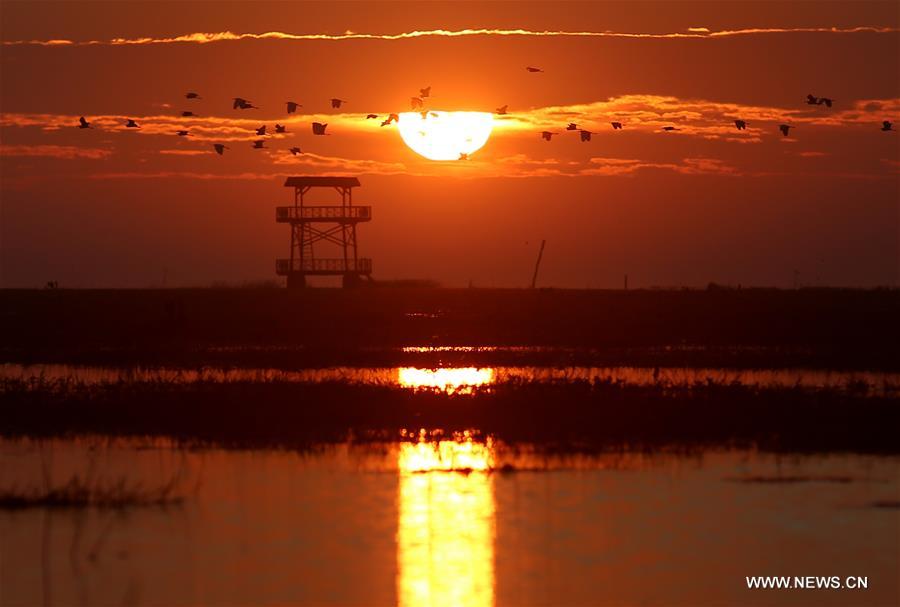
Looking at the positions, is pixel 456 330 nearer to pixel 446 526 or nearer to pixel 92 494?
pixel 92 494

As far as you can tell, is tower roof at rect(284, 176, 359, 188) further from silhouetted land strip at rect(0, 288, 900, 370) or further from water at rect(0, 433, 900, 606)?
water at rect(0, 433, 900, 606)

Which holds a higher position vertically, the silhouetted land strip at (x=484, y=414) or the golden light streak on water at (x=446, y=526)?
the silhouetted land strip at (x=484, y=414)

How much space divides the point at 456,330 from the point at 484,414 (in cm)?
3003

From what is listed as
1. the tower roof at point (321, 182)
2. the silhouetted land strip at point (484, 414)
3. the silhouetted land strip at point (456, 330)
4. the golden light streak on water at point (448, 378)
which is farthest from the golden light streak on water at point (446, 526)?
the tower roof at point (321, 182)

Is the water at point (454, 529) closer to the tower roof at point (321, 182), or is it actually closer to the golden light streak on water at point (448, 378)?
the golden light streak on water at point (448, 378)

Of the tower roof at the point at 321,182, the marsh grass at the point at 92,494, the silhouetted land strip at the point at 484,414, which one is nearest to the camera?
the marsh grass at the point at 92,494

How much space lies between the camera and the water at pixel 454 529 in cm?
1377

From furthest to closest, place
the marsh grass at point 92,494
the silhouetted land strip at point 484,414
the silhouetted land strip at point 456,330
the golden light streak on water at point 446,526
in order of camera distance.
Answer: the silhouetted land strip at point 456,330 < the silhouetted land strip at point 484,414 < the marsh grass at point 92,494 < the golden light streak on water at point 446,526

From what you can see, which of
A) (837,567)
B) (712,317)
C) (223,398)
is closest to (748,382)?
(223,398)

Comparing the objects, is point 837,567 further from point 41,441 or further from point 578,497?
point 41,441

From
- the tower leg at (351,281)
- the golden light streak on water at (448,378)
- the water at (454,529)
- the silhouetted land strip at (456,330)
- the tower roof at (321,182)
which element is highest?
the tower roof at (321,182)

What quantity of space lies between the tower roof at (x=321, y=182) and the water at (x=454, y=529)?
2641 inches

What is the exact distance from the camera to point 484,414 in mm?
25641

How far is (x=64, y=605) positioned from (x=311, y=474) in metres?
6.72
